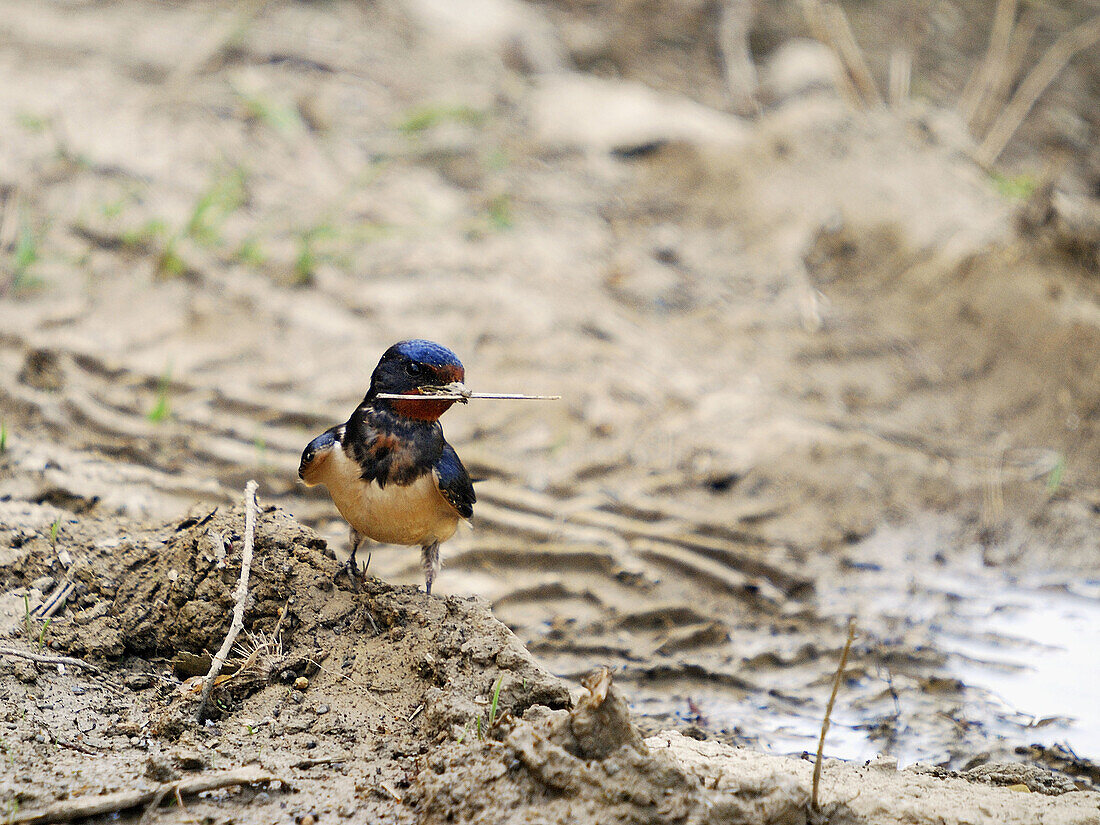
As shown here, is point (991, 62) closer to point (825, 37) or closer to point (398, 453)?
point (825, 37)

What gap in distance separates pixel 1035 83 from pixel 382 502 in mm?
8774

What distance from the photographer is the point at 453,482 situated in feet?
10.1

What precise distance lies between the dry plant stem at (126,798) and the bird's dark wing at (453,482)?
1.11m

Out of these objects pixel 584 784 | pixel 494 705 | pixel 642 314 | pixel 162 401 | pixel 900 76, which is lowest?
pixel 162 401

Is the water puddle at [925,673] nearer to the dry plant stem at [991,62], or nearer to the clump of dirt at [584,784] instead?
the clump of dirt at [584,784]

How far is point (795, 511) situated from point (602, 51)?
20.3ft

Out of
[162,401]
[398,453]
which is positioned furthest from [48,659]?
[162,401]

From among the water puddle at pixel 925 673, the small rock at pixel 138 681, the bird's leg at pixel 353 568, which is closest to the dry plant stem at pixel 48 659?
the small rock at pixel 138 681

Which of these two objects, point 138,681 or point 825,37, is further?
point 825,37

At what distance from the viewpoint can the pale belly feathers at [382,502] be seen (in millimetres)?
2979

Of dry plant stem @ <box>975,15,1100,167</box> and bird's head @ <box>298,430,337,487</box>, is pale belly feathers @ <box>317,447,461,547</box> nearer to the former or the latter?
bird's head @ <box>298,430,337,487</box>

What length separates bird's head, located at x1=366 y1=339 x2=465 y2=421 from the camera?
291 centimetres

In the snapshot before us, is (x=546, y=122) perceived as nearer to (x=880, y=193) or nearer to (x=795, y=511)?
(x=880, y=193)

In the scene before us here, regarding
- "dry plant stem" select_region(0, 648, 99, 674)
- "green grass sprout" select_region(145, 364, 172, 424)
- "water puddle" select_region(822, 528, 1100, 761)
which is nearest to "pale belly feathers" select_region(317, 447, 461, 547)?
"dry plant stem" select_region(0, 648, 99, 674)
